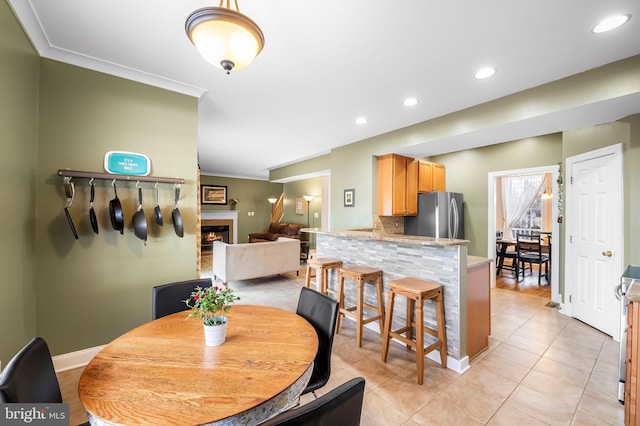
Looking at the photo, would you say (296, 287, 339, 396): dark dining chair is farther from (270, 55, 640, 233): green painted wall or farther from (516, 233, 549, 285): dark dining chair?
(516, 233, 549, 285): dark dining chair

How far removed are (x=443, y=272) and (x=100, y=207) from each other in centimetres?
309

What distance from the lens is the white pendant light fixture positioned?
1108 mm

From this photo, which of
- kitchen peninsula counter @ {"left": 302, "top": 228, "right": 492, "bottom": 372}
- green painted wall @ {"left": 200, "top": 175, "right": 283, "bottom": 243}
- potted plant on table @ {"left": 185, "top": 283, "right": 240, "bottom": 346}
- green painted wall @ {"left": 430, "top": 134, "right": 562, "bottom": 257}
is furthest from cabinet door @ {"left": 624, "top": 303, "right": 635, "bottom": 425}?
green painted wall @ {"left": 200, "top": 175, "right": 283, "bottom": 243}

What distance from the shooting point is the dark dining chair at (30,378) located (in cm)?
80

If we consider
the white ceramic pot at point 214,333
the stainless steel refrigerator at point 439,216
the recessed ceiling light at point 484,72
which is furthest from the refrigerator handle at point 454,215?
the white ceramic pot at point 214,333

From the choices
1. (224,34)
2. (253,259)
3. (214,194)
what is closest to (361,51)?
(224,34)

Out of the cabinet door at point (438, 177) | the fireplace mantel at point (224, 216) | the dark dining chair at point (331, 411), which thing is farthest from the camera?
the fireplace mantel at point (224, 216)

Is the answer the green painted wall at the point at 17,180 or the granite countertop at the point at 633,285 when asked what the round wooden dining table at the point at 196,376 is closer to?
the green painted wall at the point at 17,180

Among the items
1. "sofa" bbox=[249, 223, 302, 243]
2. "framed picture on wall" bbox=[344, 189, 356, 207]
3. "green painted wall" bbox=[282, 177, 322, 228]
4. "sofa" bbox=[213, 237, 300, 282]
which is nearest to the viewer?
"sofa" bbox=[213, 237, 300, 282]

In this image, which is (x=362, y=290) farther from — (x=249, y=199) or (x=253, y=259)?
(x=249, y=199)

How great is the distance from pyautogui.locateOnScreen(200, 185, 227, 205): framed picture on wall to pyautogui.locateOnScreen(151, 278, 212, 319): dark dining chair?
7179mm

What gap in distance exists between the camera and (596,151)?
300 centimetres

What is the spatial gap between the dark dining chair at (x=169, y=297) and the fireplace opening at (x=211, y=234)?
698cm

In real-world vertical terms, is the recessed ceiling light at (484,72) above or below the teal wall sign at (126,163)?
above
